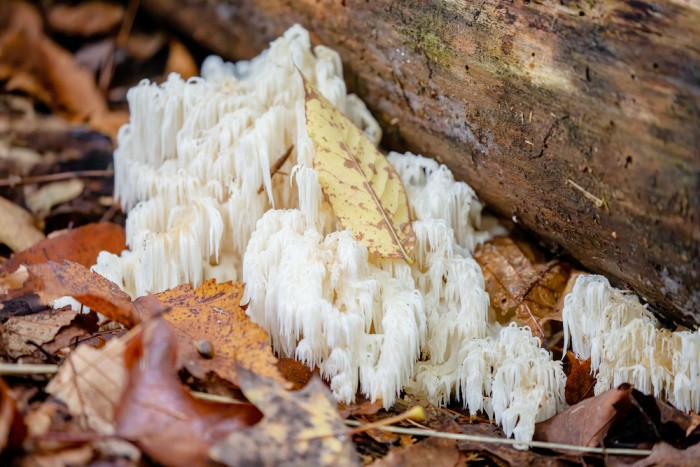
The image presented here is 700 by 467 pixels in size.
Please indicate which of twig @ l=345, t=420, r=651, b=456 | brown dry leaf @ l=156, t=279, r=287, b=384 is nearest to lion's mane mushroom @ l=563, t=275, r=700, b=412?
twig @ l=345, t=420, r=651, b=456

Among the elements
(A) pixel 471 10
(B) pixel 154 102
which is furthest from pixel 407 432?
(B) pixel 154 102

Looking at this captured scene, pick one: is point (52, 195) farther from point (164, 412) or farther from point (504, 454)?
point (504, 454)

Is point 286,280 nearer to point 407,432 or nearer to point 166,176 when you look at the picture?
point 407,432

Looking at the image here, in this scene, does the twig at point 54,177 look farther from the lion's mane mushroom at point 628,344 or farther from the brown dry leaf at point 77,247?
the lion's mane mushroom at point 628,344

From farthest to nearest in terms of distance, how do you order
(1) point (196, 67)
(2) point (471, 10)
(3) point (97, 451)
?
1. (1) point (196, 67)
2. (2) point (471, 10)
3. (3) point (97, 451)

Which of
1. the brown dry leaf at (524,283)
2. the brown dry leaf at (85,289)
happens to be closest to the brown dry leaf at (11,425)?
the brown dry leaf at (85,289)
